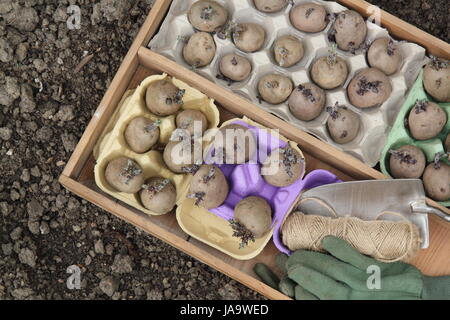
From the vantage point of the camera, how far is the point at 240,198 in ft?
6.30

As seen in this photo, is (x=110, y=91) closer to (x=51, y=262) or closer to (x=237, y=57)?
(x=237, y=57)

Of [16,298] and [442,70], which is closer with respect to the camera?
[442,70]

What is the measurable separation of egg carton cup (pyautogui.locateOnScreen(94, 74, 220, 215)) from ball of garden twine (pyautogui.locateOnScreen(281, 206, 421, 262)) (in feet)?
1.30

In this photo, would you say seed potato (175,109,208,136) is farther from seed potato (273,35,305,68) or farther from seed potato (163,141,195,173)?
seed potato (273,35,305,68)

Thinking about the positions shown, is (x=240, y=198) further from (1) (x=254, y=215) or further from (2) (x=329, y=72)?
(2) (x=329, y=72)

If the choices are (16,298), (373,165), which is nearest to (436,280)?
(373,165)

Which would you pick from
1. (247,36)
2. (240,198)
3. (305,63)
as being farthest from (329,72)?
(240,198)

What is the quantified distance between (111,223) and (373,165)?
1000 mm

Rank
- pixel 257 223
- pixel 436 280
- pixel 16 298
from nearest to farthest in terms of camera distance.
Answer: pixel 257 223
pixel 436 280
pixel 16 298

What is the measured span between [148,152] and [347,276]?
2.48 feet

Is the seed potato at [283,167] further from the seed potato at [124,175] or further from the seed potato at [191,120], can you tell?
the seed potato at [124,175]

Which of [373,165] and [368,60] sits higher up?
[368,60]
